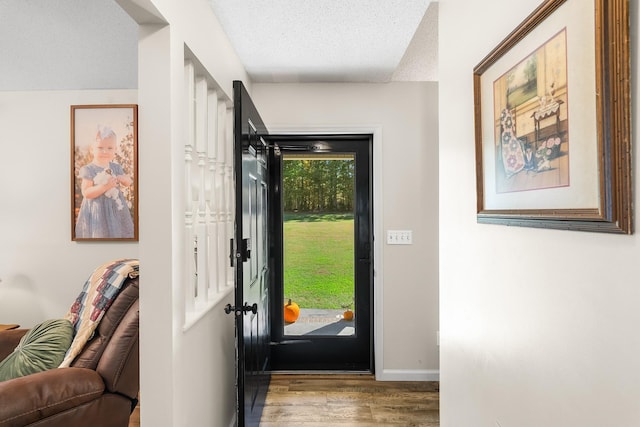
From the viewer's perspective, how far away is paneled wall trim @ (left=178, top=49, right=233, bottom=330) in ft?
5.47

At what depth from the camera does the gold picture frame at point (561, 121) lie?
30.2 inches

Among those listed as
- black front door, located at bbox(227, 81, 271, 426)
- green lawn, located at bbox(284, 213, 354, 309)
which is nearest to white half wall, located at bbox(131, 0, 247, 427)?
black front door, located at bbox(227, 81, 271, 426)

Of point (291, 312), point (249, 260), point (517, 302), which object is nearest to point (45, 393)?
point (249, 260)

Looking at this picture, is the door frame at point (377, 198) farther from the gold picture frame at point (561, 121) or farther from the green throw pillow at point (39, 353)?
the green throw pillow at point (39, 353)

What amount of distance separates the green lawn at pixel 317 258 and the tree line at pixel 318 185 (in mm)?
78

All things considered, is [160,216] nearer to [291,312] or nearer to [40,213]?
[291,312]

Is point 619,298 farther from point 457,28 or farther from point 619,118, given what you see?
point 457,28

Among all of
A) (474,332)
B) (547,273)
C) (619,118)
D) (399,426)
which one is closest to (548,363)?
(547,273)

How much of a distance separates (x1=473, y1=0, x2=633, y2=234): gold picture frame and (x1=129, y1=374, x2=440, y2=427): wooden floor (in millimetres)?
1783

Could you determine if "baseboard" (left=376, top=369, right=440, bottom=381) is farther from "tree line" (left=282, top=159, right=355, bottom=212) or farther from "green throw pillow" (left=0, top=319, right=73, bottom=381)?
"green throw pillow" (left=0, top=319, right=73, bottom=381)

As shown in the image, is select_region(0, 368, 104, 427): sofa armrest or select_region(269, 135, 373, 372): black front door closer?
select_region(0, 368, 104, 427): sofa armrest

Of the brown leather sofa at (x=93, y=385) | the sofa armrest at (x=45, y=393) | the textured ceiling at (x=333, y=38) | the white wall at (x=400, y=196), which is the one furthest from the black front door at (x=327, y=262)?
the sofa armrest at (x=45, y=393)

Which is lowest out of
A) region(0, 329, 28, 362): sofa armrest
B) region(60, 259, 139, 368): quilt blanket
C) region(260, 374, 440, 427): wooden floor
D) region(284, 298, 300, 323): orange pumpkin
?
region(260, 374, 440, 427): wooden floor

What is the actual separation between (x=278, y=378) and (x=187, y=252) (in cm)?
194
